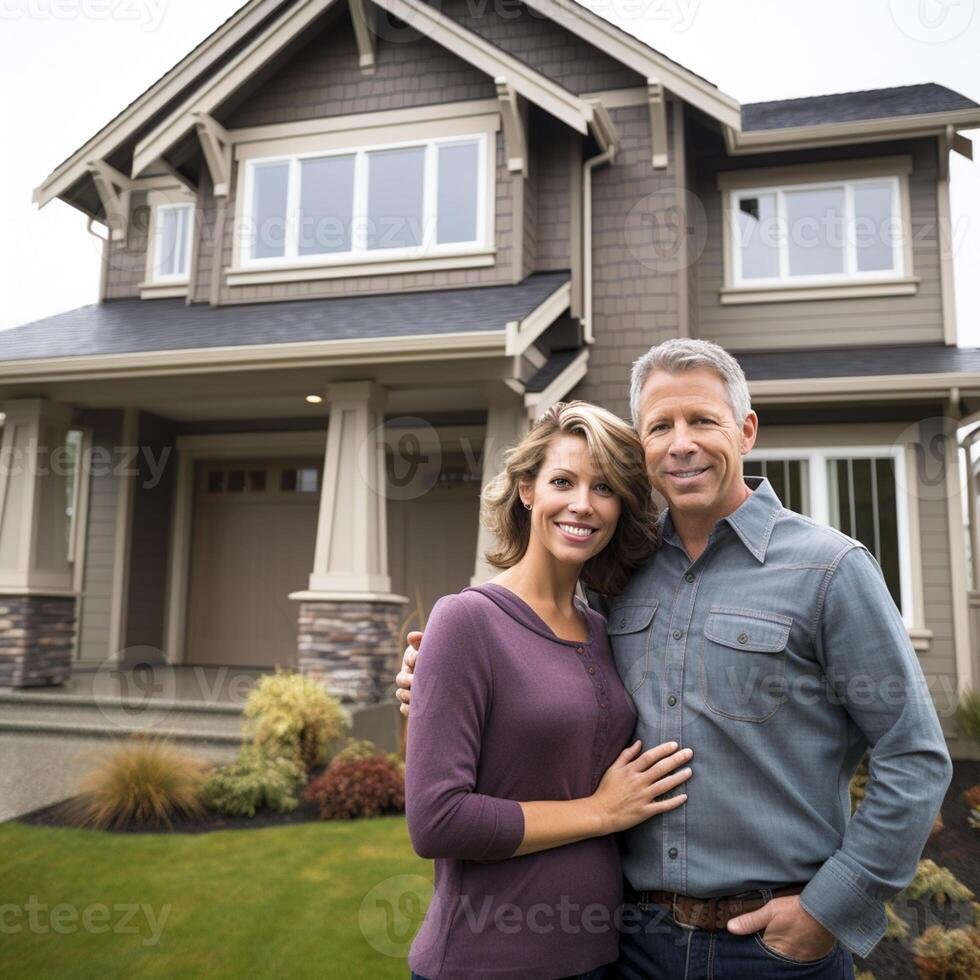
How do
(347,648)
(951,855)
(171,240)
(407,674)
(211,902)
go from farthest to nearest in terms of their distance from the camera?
(171,240) → (347,648) → (951,855) → (211,902) → (407,674)

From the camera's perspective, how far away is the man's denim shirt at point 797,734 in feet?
5.52

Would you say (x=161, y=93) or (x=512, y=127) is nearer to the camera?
(x=512, y=127)

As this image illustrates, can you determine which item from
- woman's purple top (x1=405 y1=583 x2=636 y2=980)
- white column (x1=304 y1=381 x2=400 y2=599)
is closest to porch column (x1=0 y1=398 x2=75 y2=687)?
white column (x1=304 y1=381 x2=400 y2=599)

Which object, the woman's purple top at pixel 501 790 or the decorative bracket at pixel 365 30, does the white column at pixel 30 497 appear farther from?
the woman's purple top at pixel 501 790

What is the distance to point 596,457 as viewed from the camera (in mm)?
2059

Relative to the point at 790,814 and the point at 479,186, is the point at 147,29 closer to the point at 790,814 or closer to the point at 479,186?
the point at 479,186

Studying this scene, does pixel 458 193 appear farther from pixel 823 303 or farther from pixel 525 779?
pixel 525 779

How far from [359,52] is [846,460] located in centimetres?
671

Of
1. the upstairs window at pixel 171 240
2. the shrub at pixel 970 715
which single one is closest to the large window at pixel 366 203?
the upstairs window at pixel 171 240

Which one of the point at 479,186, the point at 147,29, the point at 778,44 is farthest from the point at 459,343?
the point at 778,44

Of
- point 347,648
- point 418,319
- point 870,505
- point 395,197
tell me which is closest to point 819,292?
point 870,505

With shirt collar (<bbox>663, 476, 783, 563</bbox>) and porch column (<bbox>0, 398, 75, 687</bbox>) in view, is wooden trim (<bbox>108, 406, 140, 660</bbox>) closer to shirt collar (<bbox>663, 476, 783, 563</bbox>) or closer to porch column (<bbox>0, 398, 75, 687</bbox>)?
porch column (<bbox>0, 398, 75, 687</bbox>)

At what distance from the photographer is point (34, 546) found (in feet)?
28.5

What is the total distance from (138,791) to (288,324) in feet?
14.8
